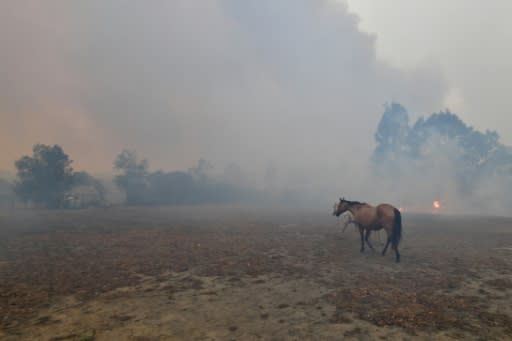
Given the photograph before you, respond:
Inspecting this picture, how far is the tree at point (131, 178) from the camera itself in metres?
71.2

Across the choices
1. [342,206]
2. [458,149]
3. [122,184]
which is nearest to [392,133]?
[458,149]

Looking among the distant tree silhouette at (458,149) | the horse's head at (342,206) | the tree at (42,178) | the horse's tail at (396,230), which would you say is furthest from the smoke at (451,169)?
the tree at (42,178)

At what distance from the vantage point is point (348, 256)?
45.6 feet

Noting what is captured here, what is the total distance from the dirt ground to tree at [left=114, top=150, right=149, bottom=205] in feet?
190

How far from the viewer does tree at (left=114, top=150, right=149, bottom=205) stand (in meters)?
71.2

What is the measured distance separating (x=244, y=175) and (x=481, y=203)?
7331 cm

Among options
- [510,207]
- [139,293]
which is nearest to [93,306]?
[139,293]

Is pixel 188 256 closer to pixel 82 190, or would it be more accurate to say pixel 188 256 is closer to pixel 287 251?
pixel 287 251

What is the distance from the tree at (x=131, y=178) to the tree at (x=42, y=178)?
16.6 m

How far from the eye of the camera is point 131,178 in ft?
237

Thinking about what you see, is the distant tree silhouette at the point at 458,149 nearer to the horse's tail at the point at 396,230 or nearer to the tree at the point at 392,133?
the tree at the point at 392,133

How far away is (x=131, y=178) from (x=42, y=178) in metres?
20.9

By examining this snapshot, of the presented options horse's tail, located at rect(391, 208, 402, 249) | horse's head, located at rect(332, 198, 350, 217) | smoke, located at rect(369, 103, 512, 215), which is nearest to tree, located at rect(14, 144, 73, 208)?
horse's head, located at rect(332, 198, 350, 217)

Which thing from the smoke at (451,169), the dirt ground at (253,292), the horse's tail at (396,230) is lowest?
the dirt ground at (253,292)
